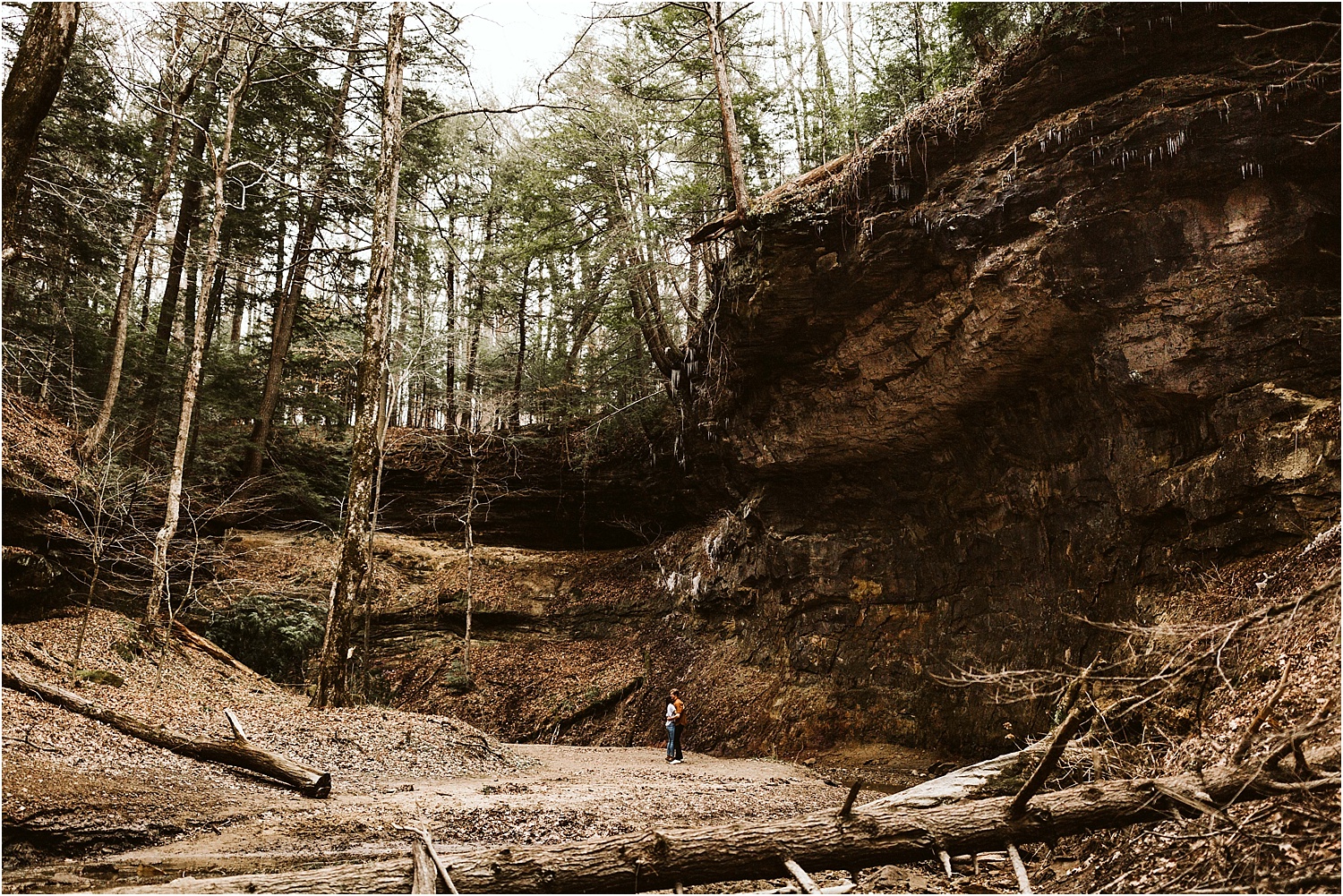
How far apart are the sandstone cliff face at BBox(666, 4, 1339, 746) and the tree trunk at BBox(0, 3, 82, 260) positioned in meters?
10.0

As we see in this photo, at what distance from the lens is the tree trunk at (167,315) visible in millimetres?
17922

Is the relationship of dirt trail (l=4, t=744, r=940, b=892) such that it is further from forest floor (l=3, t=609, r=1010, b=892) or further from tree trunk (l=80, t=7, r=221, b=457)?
tree trunk (l=80, t=7, r=221, b=457)

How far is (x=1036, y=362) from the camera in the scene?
1252cm

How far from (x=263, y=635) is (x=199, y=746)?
8.66 metres

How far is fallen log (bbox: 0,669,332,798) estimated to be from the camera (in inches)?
321

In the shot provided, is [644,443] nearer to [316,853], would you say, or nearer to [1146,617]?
[1146,617]

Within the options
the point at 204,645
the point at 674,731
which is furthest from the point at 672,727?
the point at 204,645

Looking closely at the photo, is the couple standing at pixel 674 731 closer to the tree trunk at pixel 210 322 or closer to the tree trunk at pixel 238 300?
the tree trunk at pixel 210 322

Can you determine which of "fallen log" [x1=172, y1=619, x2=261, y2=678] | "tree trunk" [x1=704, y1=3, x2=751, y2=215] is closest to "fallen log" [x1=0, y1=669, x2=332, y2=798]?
"fallen log" [x1=172, y1=619, x2=261, y2=678]

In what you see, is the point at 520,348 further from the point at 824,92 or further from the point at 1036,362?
the point at 1036,362

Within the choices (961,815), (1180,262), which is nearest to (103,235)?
(961,815)

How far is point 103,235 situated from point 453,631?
12.2m

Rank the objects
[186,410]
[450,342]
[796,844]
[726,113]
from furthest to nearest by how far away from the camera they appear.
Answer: [450,342], [726,113], [186,410], [796,844]

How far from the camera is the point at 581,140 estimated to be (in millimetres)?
18719
